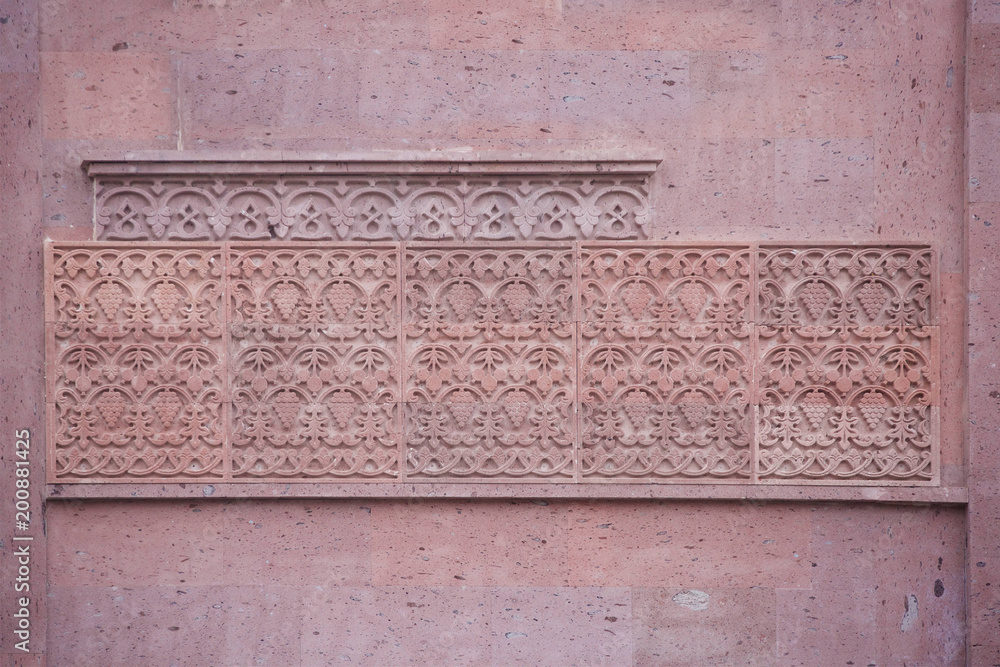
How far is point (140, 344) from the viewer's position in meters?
3.27

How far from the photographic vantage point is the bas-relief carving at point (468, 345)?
3252 mm

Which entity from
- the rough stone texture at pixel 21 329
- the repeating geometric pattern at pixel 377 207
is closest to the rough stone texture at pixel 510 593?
the rough stone texture at pixel 21 329

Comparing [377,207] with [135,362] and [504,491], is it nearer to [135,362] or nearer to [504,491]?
[135,362]

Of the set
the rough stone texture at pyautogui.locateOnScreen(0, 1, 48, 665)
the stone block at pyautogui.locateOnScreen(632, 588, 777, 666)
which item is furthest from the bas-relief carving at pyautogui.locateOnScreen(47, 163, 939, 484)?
the stone block at pyautogui.locateOnScreen(632, 588, 777, 666)

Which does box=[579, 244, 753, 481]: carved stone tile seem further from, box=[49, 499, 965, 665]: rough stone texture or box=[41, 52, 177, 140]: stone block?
box=[41, 52, 177, 140]: stone block

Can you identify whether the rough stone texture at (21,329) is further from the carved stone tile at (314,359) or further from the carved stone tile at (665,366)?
the carved stone tile at (665,366)

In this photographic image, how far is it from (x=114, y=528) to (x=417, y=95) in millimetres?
2422

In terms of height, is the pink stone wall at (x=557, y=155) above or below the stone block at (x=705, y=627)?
above

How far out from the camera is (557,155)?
3.22 metres

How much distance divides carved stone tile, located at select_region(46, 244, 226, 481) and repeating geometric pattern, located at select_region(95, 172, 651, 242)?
154 mm

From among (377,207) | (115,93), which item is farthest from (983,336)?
(115,93)

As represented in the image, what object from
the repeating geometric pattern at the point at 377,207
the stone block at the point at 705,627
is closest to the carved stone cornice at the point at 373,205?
the repeating geometric pattern at the point at 377,207

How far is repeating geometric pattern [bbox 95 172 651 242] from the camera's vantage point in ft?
10.8

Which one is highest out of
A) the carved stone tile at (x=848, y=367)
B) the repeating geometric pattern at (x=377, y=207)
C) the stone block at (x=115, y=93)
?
the stone block at (x=115, y=93)
